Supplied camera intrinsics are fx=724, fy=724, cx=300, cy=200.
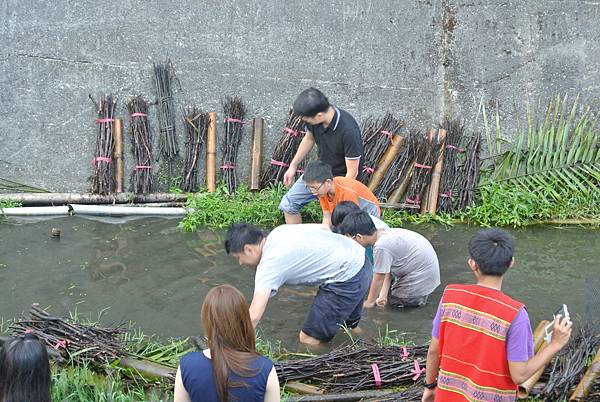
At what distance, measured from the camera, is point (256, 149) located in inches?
357

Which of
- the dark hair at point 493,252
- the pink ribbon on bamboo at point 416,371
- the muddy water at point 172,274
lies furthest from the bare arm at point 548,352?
the muddy water at point 172,274

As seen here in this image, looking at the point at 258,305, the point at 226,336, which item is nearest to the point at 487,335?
the point at 226,336

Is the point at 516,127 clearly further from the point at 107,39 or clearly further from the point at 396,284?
the point at 107,39

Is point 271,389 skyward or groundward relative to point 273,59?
groundward

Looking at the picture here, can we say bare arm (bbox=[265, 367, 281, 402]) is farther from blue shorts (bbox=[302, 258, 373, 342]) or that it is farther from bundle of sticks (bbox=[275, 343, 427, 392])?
blue shorts (bbox=[302, 258, 373, 342])

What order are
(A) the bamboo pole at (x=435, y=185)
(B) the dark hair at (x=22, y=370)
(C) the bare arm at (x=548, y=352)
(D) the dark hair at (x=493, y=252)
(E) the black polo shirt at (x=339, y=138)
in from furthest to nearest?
(A) the bamboo pole at (x=435, y=185)
(E) the black polo shirt at (x=339, y=138)
(D) the dark hair at (x=493, y=252)
(C) the bare arm at (x=548, y=352)
(B) the dark hair at (x=22, y=370)

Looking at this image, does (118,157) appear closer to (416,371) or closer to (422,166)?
(422,166)

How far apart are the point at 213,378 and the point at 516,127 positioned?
727 cm

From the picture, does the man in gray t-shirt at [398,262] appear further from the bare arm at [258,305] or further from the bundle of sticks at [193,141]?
the bundle of sticks at [193,141]

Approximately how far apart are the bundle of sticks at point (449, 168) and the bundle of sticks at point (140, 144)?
360 centimetres

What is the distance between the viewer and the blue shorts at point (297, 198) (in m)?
7.35

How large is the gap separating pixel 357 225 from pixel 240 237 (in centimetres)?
126

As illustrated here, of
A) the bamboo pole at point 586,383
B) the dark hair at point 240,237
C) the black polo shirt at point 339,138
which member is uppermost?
the black polo shirt at point 339,138

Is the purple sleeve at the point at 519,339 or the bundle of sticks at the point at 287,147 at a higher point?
the bundle of sticks at the point at 287,147
